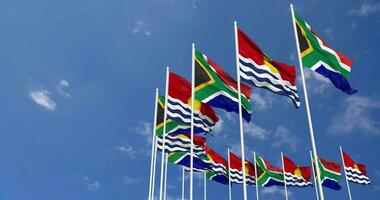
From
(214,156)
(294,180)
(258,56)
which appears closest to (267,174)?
(294,180)

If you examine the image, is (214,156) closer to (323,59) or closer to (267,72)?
(267,72)

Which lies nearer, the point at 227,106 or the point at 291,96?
the point at 291,96

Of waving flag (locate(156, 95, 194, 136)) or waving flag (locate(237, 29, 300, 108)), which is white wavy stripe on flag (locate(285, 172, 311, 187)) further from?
waving flag (locate(237, 29, 300, 108))

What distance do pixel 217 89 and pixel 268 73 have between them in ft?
8.45

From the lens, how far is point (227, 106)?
18.1 metres

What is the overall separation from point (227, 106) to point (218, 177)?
54.3 feet

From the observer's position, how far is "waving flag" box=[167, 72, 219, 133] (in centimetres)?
2020

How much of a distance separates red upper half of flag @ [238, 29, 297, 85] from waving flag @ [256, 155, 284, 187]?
19.6 m

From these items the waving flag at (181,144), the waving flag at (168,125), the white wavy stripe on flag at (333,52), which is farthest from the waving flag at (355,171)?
the white wavy stripe on flag at (333,52)

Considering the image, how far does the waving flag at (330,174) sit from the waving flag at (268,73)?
842 inches

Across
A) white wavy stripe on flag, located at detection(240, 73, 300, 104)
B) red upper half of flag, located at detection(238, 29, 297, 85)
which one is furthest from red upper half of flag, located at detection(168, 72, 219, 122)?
white wavy stripe on flag, located at detection(240, 73, 300, 104)

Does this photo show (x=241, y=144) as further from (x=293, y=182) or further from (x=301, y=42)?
(x=293, y=182)

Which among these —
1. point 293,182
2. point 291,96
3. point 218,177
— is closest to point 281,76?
point 291,96

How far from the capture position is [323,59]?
54.4 feet
